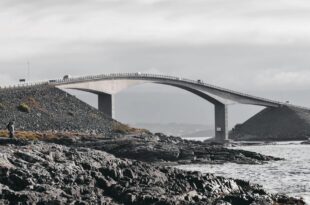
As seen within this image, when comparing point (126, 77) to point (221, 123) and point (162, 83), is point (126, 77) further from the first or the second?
point (221, 123)

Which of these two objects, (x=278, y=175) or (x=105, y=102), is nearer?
(x=278, y=175)

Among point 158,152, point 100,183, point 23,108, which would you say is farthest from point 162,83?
point 100,183

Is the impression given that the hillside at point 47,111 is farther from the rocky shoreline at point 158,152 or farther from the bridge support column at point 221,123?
the bridge support column at point 221,123

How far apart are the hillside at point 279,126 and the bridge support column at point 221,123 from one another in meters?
11.5

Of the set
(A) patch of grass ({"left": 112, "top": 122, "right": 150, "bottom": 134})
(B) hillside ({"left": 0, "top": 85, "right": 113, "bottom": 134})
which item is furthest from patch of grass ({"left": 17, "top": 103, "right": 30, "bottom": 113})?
(A) patch of grass ({"left": 112, "top": 122, "right": 150, "bottom": 134})

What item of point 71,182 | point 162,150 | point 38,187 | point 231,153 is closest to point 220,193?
point 71,182

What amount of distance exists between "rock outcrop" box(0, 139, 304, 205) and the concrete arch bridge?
76464mm

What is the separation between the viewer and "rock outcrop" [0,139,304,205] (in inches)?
1407

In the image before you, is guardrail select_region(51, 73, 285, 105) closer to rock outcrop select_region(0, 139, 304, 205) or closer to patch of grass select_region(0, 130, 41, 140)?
patch of grass select_region(0, 130, 41, 140)

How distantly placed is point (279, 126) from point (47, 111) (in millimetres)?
95426

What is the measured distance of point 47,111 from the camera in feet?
346

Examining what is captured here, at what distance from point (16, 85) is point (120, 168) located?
2956 inches

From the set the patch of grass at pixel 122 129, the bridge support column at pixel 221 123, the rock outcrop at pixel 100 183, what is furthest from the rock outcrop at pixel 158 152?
the bridge support column at pixel 221 123

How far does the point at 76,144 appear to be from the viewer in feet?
278
